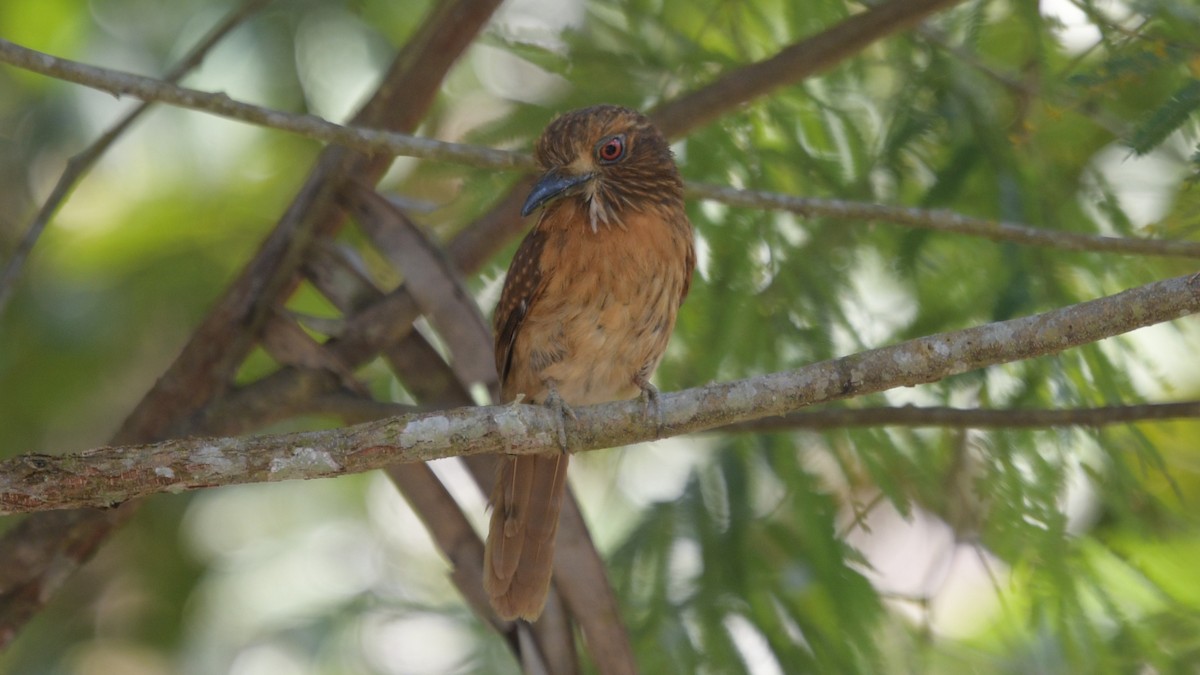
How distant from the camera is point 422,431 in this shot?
9.00ft

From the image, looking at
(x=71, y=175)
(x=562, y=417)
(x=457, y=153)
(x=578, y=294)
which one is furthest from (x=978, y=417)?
(x=71, y=175)

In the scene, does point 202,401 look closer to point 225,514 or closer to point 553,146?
point 553,146

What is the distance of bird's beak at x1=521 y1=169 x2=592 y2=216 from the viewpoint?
3.67 metres

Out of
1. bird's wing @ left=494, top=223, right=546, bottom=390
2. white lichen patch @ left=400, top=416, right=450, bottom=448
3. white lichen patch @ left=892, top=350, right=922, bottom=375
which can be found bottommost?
white lichen patch @ left=892, top=350, right=922, bottom=375

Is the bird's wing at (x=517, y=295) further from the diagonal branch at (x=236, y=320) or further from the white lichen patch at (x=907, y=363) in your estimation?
the white lichen patch at (x=907, y=363)

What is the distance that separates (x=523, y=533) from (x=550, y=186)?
1081 mm

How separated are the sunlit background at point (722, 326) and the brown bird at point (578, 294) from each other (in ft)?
1.44

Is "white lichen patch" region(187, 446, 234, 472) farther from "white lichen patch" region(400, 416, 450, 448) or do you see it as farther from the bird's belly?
the bird's belly

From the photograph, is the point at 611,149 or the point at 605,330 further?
the point at 611,149

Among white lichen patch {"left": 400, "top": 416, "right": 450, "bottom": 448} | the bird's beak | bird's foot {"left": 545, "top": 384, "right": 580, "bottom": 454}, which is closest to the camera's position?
white lichen patch {"left": 400, "top": 416, "right": 450, "bottom": 448}

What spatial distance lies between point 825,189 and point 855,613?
4.95 feet

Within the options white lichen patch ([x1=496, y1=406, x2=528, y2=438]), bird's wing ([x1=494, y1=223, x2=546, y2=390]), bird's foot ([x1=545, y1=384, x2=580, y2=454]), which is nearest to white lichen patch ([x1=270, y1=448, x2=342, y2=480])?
white lichen patch ([x1=496, y1=406, x2=528, y2=438])

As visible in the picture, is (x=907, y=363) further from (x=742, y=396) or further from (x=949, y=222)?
(x=949, y=222)

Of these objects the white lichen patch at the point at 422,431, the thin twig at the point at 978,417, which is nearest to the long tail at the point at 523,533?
the thin twig at the point at 978,417
